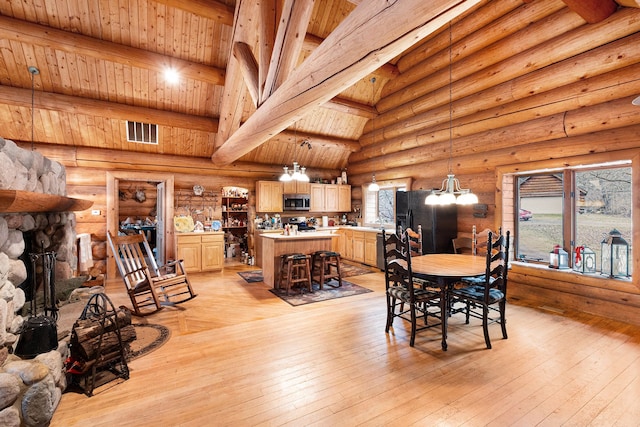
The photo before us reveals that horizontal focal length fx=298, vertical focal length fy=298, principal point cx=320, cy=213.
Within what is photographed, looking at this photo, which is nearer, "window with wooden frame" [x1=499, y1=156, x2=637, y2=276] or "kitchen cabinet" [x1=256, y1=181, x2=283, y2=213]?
"window with wooden frame" [x1=499, y1=156, x2=637, y2=276]

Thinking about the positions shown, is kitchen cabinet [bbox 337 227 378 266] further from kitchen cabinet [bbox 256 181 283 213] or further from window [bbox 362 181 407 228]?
kitchen cabinet [bbox 256 181 283 213]

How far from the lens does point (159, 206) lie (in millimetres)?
7242

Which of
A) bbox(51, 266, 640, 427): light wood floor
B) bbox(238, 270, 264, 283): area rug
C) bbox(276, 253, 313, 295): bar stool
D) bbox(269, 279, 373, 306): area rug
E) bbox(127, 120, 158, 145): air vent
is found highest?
bbox(127, 120, 158, 145): air vent

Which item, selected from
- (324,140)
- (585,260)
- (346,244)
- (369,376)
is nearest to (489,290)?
(369,376)

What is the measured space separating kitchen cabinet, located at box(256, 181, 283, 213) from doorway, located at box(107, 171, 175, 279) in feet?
6.72

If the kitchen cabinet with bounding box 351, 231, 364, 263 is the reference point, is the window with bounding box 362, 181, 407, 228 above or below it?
above

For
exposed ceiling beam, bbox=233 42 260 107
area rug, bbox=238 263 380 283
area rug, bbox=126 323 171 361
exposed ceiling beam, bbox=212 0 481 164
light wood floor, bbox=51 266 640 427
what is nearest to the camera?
exposed ceiling beam, bbox=212 0 481 164

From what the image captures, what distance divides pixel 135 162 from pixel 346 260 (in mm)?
5554

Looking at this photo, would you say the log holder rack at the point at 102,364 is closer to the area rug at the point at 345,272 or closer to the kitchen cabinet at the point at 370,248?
the area rug at the point at 345,272

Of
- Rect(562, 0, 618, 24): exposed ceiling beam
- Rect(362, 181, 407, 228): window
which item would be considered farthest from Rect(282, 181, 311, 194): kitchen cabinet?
Rect(562, 0, 618, 24): exposed ceiling beam

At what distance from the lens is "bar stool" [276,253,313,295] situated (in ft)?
16.3

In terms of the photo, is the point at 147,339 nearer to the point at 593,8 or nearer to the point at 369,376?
the point at 369,376

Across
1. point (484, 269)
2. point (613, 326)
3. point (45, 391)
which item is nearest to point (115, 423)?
point (45, 391)

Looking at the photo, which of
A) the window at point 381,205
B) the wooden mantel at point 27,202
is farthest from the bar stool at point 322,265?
the wooden mantel at point 27,202
